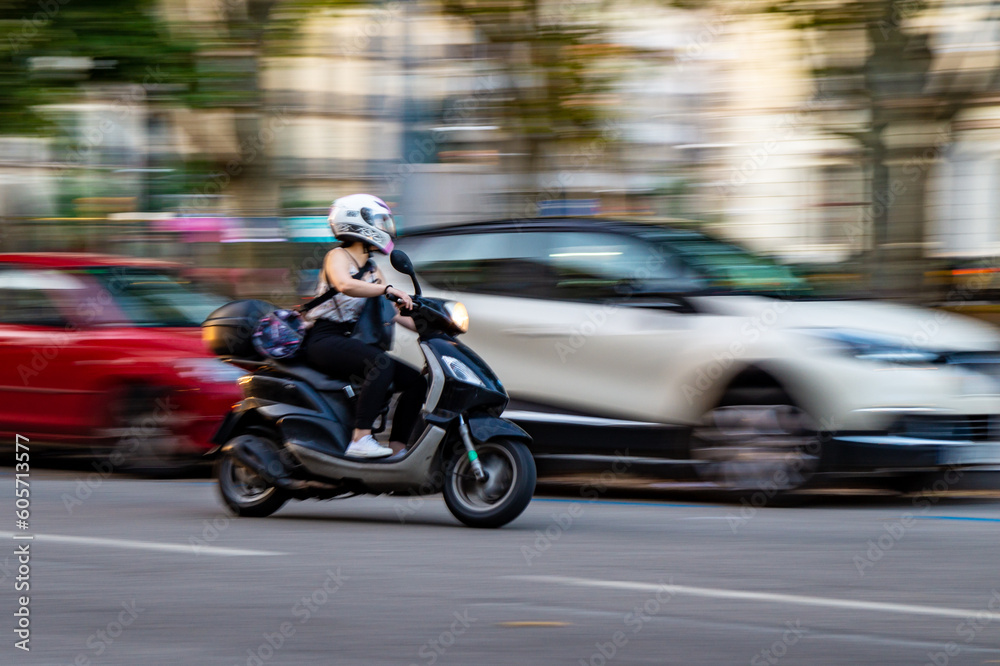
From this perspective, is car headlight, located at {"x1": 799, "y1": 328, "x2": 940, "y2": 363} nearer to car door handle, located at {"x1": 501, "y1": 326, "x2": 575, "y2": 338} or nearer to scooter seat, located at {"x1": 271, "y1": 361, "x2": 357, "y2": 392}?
car door handle, located at {"x1": 501, "y1": 326, "x2": 575, "y2": 338}

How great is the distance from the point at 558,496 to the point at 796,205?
31.9 feet

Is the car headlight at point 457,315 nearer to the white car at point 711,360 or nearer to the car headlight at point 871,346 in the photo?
the white car at point 711,360

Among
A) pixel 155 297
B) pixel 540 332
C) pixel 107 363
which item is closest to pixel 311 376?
pixel 540 332

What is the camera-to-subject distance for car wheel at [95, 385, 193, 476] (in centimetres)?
1048

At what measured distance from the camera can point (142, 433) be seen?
34.7ft

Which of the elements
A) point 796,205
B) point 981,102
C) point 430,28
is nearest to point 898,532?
point 981,102

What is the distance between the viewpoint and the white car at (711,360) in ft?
28.1

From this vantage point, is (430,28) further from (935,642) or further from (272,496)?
(935,642)

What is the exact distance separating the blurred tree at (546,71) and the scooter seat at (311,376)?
29.9 feet

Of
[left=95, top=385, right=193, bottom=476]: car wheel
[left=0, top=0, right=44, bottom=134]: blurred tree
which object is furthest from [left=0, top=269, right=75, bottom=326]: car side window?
[left=0, top=0, right=44, bottom=134]: blurred tree

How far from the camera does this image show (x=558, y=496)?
31.6 feet

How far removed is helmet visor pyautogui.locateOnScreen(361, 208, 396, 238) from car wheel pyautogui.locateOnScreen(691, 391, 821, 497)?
7.44ft

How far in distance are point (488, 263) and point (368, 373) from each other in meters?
2.13

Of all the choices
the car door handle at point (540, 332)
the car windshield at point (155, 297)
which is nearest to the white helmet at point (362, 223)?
the car door handle at point (540, 332)
